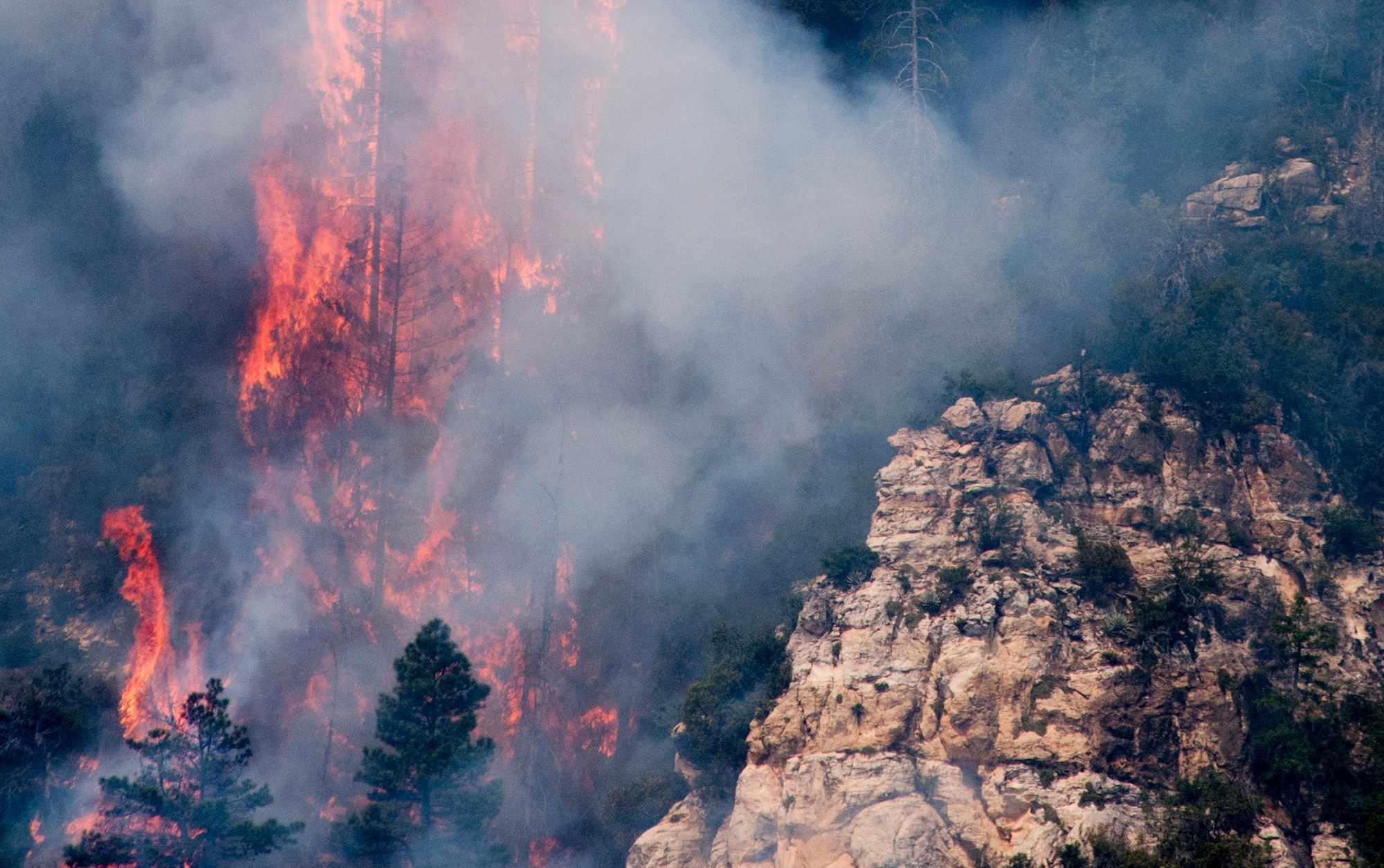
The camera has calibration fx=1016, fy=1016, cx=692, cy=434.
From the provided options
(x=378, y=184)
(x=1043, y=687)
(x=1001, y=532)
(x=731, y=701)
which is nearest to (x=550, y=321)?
(x=378, y=184)

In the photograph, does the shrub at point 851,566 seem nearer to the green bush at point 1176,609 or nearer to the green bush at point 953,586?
the green bush at point 953,586

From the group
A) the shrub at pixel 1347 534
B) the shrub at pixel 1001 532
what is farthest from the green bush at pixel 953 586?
the shrub at pixel 1347 534

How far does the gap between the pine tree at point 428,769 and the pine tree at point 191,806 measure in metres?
2.49

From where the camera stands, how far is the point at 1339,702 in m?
25.7

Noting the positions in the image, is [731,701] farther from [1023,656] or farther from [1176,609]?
[1176,609]

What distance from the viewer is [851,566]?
30.3 m

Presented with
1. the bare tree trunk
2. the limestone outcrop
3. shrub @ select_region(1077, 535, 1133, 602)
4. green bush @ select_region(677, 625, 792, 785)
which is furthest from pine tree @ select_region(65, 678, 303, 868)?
the limestone outcrop

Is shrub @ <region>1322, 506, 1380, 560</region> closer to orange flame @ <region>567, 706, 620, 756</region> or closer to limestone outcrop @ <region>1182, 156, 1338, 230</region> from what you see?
limestone outcrop @ <region>1182, 156, 1338, 230</region>

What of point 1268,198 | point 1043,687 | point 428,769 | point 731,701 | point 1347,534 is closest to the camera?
point 1043,687

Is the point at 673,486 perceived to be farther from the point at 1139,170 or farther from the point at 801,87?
the point at 1139,170

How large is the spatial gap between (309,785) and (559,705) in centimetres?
832

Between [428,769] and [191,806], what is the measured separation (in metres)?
6.41

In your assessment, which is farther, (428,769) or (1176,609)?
(428,769)

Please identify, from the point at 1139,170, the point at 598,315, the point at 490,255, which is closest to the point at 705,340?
the point at 598,315
